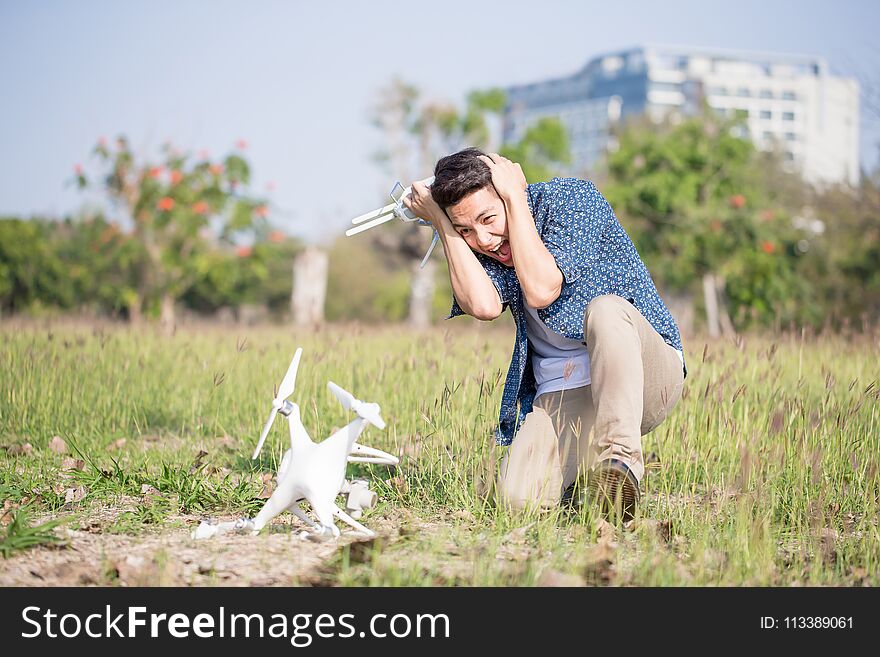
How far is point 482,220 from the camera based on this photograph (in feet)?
8.70

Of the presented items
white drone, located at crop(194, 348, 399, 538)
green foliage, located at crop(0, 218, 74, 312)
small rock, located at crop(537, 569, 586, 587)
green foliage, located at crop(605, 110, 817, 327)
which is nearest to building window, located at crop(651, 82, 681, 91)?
green foliage, located at crop(605, 110, 817, 327)

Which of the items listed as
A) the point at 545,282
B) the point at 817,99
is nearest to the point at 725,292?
the point at 545,282

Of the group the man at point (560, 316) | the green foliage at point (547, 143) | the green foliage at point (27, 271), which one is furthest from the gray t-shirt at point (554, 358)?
the green foliage at point (547, 143)

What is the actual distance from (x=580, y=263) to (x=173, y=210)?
916cm

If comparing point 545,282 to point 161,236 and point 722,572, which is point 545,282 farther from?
point 161,236

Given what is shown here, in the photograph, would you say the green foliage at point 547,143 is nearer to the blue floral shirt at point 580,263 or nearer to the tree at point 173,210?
the tree at point 173,210

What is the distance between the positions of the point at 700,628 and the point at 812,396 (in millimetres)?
2687

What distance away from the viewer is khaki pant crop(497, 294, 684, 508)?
247cm

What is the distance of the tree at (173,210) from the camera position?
442 inches

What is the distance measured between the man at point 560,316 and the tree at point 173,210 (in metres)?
8.91

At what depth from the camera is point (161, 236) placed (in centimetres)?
1178

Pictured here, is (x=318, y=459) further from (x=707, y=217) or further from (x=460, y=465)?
(x=707, y=217)

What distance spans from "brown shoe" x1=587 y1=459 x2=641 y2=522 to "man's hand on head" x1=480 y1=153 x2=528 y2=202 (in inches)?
31.0

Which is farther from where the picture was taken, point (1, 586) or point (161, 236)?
point (161, 236)
